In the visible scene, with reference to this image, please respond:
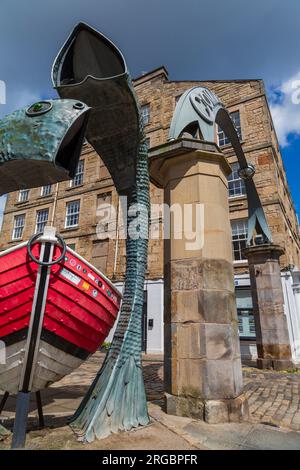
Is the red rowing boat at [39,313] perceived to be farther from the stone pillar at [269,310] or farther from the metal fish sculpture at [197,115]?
the stone pillar at [269,310]

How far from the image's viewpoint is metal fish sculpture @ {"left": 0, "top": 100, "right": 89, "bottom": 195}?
6.28 feet

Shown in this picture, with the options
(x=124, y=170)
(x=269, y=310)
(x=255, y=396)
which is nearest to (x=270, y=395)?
(x=255, y=396)

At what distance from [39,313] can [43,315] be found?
0.15 ft

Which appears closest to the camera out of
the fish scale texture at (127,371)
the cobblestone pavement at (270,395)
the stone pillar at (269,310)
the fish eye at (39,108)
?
the fish eye at (39,108)

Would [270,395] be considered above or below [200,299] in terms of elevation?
below

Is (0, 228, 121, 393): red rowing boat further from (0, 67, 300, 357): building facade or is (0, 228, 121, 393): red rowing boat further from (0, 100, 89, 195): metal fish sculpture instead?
(0, 67, 300, 357): building facade

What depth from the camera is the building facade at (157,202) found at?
45.0 feet

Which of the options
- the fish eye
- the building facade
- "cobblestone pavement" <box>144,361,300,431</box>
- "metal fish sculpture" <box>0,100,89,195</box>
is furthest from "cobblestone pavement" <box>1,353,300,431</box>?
the building facade

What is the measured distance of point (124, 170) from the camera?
13.2ft

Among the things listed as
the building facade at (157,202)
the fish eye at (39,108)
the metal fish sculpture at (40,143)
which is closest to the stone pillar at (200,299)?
the metal fish sculpture at (40,143)

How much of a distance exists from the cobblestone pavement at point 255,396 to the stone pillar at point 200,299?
71 cm

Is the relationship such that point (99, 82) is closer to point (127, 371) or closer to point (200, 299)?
point (200, 299)

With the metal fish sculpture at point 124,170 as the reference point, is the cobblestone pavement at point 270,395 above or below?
below

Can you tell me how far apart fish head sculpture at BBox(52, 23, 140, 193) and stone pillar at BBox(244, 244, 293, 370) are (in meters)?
7.17
